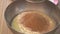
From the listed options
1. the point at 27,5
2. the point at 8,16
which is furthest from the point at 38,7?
the point at 8,16

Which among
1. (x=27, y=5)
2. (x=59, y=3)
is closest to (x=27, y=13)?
(x=27, y=5)

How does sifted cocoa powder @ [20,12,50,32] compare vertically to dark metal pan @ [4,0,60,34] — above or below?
below

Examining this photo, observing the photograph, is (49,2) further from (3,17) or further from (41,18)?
(3,17)

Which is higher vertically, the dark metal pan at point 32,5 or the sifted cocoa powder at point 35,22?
the dark metal pan at point 32,5

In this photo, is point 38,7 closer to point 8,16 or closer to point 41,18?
point 41,18

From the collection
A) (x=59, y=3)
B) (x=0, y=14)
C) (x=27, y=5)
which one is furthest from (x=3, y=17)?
(x=59, y=3)

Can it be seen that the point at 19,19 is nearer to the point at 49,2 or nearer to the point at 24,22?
the point at 24,22
